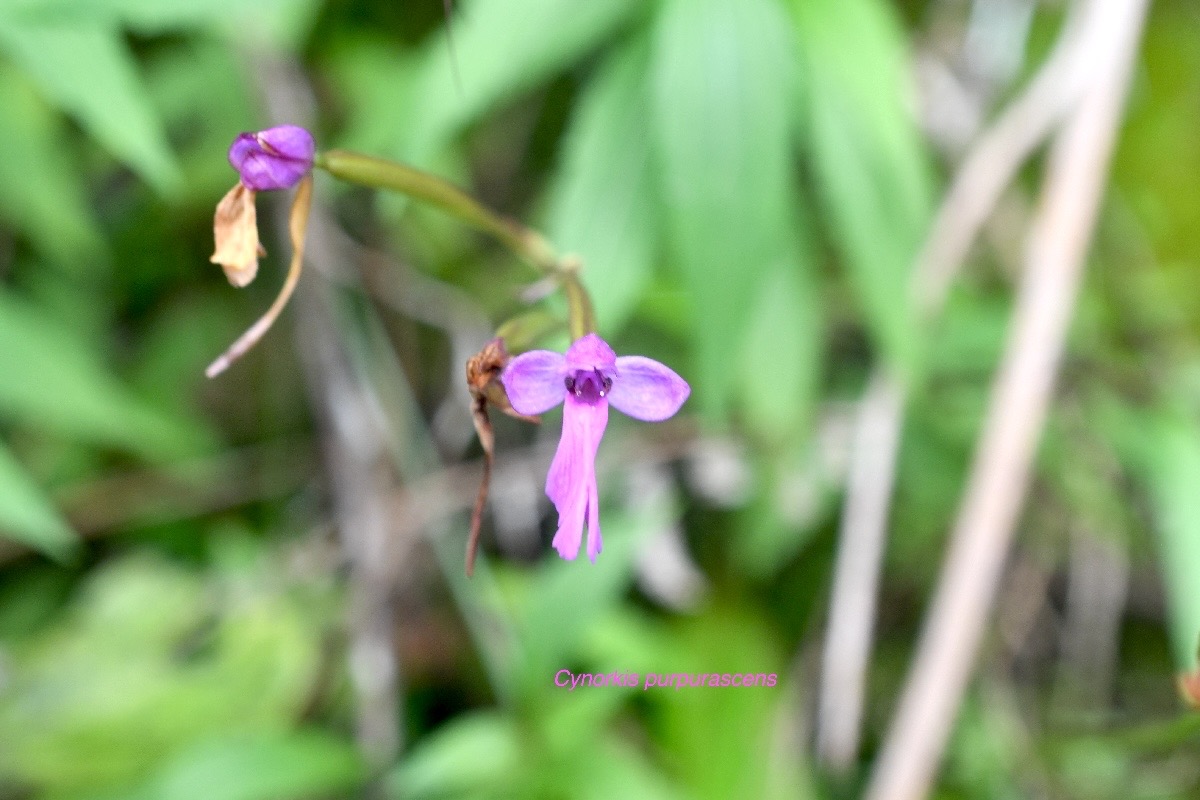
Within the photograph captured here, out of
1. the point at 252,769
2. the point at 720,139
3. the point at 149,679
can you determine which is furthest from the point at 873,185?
the point at 149,679

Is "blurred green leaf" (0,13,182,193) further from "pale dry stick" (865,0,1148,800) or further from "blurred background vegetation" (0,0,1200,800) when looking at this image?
"pale dry stick" (865,0,1148,800)

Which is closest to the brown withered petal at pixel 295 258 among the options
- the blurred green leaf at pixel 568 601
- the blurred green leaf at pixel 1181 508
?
→ the blurred green leaf at pixel 568 601

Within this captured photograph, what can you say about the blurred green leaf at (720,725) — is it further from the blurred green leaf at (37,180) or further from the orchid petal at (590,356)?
the blurred green leaf at (37,180)

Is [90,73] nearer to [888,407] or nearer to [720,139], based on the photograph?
[720,139]

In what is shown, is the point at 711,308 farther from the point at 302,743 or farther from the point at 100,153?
the point at 100,153

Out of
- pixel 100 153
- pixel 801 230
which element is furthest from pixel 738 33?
pixel 100 153
